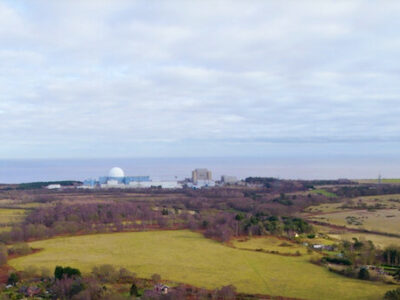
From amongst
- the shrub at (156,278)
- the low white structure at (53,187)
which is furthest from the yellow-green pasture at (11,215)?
the shrub at (156,278)

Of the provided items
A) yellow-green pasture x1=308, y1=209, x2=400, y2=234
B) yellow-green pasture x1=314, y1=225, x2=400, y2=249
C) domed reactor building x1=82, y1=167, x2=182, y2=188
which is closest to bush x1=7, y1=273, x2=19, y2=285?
yellow-green pasture x1=314, y1=225, x2=400, y2=249

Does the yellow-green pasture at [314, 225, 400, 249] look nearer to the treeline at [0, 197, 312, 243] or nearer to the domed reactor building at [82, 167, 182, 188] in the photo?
the treeline at [0, 197, 312, 243]

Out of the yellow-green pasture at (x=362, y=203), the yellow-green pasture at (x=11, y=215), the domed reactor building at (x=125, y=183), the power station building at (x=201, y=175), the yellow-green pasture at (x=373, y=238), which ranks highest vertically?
the power station building at (x=201, y=175)

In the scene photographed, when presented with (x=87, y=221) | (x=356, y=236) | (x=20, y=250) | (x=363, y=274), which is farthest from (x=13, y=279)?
(x=356, y=236)

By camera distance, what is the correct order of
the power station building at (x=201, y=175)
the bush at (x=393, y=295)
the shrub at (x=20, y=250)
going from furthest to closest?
the power station building at (x=201, y=175)
the shrub at (x=20, y=250)
the bush at (x=393, y=295)

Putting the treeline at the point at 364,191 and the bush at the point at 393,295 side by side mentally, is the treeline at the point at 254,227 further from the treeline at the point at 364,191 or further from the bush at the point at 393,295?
the treeline at the point at 364,191

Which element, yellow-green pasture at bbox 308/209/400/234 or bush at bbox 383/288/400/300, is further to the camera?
yellow-green pasture at bbox 308/209/400/234

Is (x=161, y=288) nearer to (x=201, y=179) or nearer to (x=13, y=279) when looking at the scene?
(x=13, y=279)

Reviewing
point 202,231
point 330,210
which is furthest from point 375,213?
point 202,231
